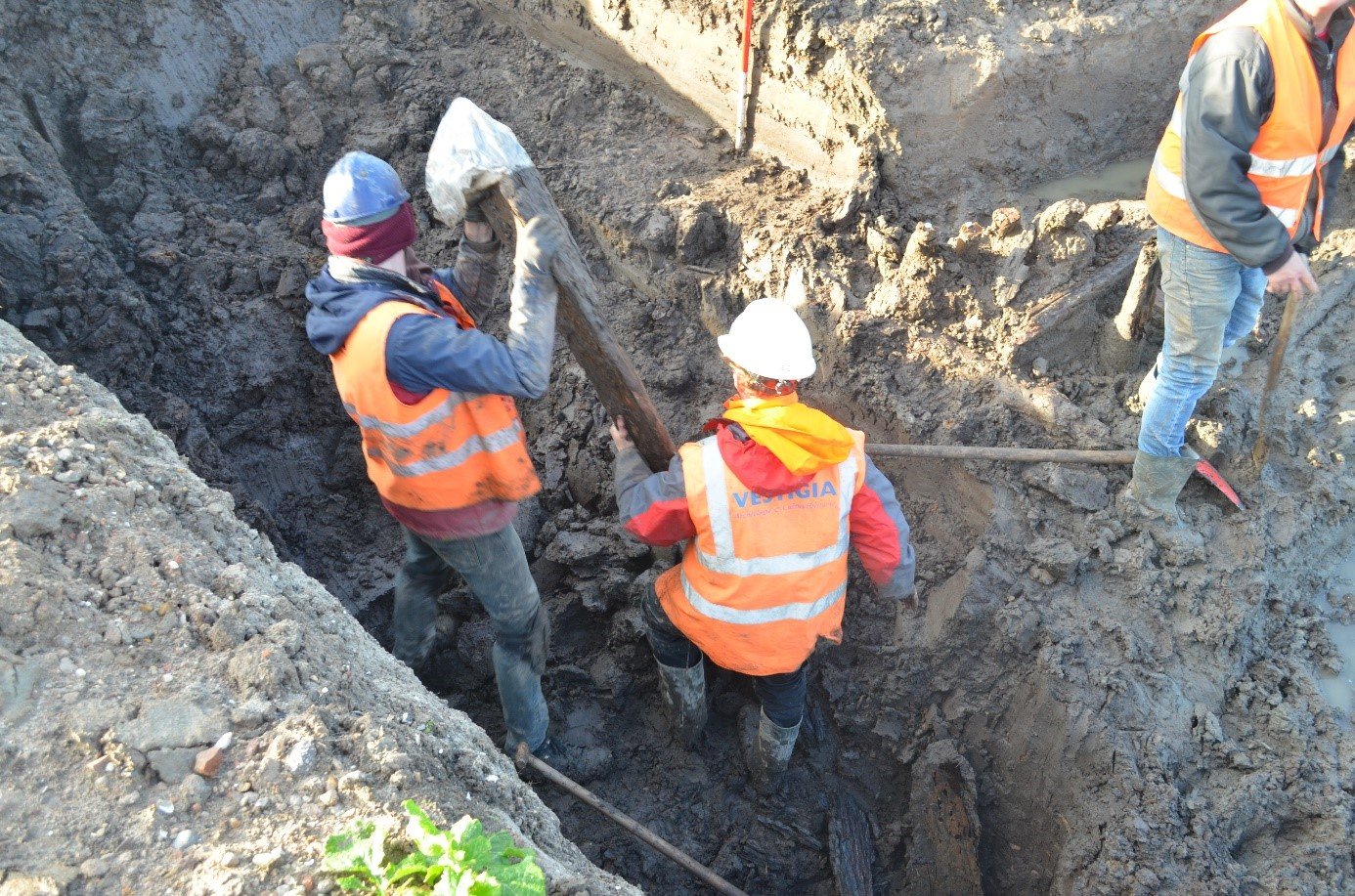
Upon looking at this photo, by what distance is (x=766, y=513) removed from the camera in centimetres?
313

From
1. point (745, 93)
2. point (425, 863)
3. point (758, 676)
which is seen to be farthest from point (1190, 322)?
point (425, 863)

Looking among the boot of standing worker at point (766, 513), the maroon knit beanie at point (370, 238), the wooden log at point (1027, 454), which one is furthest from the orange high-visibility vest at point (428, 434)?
the wooden log at point (1027, 454)

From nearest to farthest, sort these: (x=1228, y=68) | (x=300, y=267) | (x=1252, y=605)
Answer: (x=1228, y=68) → (x=1252, y=605) → (x=300, y=267)

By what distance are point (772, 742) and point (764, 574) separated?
3.16 feet

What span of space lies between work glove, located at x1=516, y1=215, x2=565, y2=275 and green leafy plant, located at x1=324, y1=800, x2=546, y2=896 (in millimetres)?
1689

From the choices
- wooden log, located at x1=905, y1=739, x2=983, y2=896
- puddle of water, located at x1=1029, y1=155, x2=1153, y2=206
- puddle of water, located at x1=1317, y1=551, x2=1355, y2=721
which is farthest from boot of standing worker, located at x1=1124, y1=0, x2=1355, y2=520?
wooden log, located at x1=905, y1=739, x2=983, y2=896

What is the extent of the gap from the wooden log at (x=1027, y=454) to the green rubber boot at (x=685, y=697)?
1.22 meters

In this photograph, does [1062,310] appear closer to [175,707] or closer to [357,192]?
[357,192]

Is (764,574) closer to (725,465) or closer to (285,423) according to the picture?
(725,465)

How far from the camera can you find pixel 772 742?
12.5 feet

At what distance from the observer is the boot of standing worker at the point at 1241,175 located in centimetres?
302

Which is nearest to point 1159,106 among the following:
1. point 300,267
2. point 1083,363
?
point 1083,363

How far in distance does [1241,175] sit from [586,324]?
227cm

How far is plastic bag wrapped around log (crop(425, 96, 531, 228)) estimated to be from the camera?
3068 millimetres
